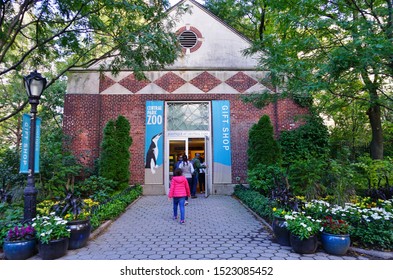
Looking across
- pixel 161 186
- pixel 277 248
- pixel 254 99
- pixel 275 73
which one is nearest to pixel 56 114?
pixel 161 186

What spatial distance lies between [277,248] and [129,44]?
636cm

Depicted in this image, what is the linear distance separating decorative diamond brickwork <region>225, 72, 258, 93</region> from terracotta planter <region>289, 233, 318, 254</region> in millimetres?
8531

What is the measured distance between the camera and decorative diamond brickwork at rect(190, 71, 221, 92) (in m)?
11.7

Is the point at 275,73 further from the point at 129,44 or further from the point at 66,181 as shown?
the point at 66,181

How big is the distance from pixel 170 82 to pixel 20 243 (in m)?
9.07

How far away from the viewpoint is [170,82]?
11.7 metres

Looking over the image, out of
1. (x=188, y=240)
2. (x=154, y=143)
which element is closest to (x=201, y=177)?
(x=154, y=143)

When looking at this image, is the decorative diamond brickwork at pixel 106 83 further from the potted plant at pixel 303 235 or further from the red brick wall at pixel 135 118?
the potted plant at pixel 303 235

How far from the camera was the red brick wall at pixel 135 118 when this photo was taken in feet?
36.9

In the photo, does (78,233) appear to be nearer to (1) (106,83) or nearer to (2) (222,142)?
(2) (222,142)

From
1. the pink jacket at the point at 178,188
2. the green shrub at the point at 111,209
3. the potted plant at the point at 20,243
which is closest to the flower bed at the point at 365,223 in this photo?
the pink jacket at the point at 178,188

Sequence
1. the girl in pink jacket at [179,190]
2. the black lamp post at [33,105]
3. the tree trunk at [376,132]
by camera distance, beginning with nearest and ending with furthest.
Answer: the black lamp post at [33,105], the girl in pink jacket at [179,190], the tree trunk at [376,132]

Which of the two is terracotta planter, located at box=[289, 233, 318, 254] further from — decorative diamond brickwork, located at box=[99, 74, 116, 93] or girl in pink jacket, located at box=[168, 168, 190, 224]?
decorative diamond brickwork, located at box=[99, 74, 116, 93]

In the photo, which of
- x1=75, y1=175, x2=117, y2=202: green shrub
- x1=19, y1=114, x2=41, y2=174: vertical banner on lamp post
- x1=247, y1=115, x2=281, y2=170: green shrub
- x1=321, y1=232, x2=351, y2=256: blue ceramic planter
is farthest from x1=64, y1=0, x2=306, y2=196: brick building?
x1=321, y1=232, x2=351, y2=256: blue ceramic planter
